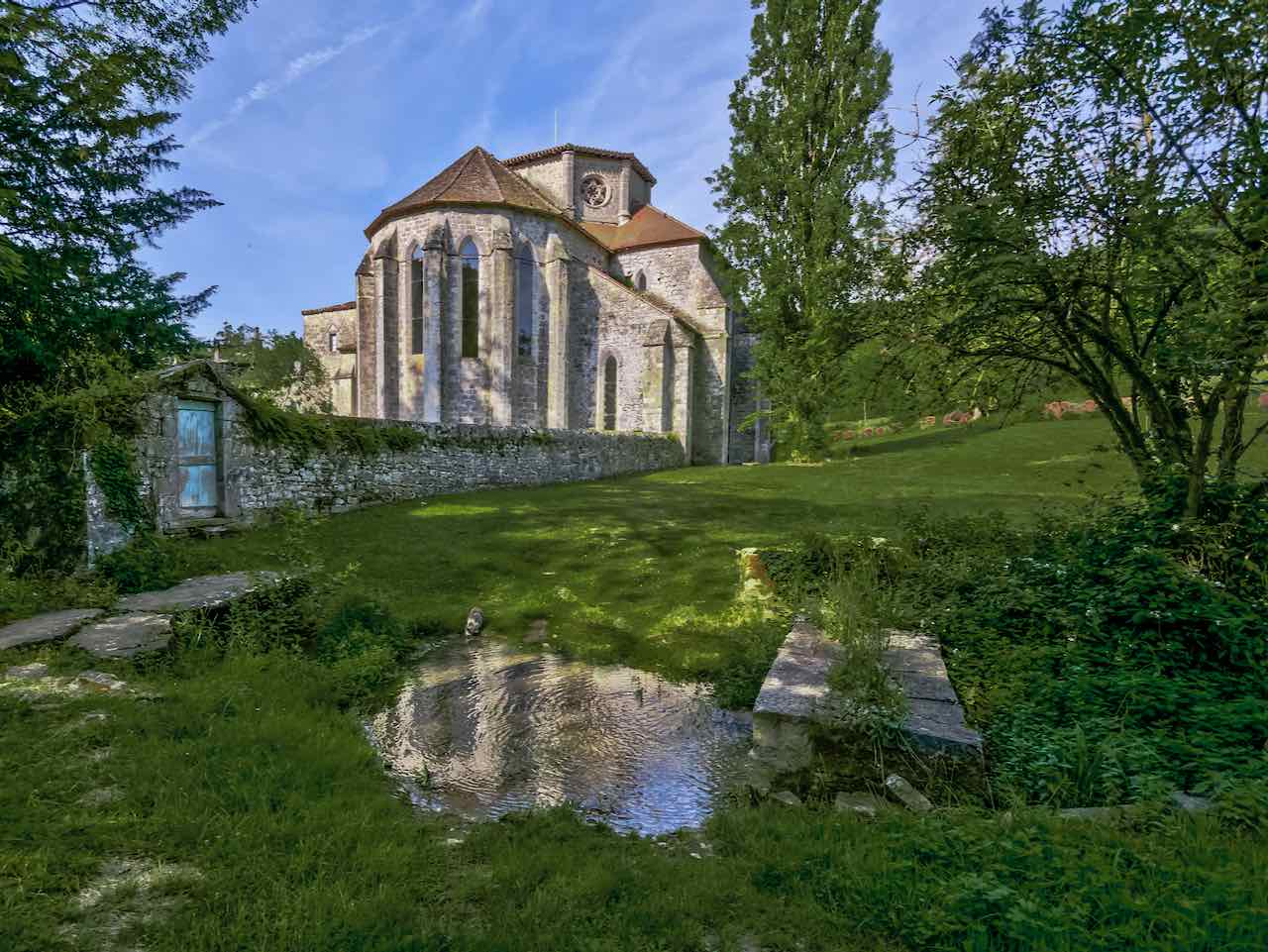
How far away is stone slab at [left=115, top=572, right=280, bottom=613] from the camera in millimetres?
5369

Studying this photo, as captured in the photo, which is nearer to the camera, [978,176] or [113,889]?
[113,889]

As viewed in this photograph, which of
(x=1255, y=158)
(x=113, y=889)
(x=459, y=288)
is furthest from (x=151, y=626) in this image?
(x=459, y=288)

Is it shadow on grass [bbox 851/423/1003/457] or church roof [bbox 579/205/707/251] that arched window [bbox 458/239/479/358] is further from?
shadow on grass [bbox 851/423/1003/457]

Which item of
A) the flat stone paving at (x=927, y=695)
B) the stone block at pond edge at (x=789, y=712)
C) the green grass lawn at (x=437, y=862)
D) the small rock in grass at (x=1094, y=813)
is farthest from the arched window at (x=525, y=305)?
the small rock in grass at (x=1094, y=813)

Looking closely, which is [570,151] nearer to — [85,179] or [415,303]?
[415,303]

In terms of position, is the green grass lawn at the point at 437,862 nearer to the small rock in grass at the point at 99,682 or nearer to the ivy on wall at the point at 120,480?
the small rock in grass at the point at 99,682

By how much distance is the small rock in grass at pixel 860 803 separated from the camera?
10.2 feet

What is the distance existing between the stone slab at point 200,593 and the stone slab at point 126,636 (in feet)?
0.72

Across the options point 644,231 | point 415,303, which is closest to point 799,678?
point 415,303

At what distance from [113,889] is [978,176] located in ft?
24.7

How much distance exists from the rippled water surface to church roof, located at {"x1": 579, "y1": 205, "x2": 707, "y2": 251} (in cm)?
2507

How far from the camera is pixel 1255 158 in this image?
12.1 ft

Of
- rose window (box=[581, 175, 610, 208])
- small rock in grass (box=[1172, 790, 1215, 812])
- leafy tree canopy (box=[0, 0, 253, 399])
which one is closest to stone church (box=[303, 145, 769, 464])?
rose window (box=[581, 175, 610, 208])

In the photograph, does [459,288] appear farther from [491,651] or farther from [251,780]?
[251,780]
